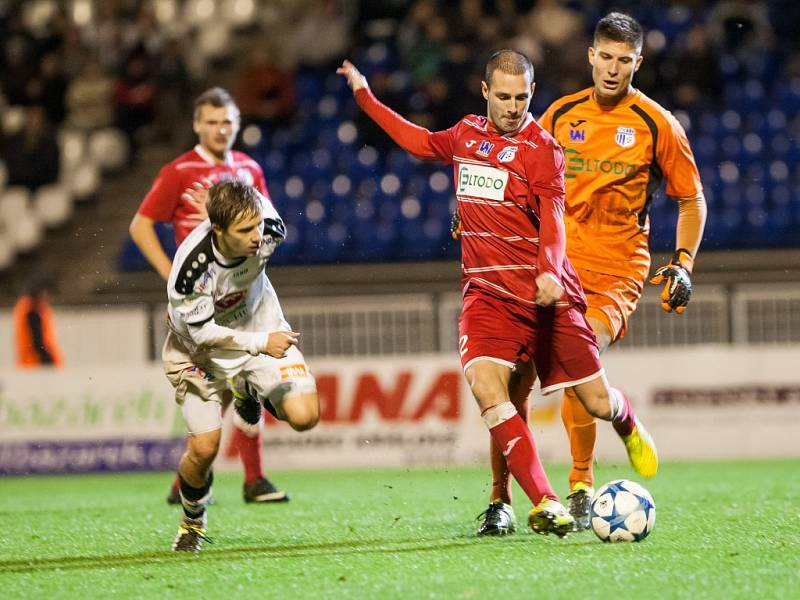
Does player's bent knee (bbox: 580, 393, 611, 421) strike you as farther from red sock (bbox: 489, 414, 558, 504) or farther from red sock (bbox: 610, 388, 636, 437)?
red sock (bbox: 489, 414, 558, 504)

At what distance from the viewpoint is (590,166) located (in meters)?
6.51

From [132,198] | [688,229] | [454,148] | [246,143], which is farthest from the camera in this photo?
[132,198]

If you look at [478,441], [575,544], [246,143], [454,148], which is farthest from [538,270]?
[246,143]

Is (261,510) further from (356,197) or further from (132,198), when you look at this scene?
(132,198)

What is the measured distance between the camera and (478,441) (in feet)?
38.0

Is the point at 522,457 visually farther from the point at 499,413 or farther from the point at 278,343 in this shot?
the point at 278,343

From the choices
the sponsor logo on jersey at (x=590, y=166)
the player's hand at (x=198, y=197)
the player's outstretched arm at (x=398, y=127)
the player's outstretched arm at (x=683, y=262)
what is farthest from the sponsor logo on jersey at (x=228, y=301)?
the player's hand at (x=198, y=197)

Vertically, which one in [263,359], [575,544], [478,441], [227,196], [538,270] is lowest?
[478,441]

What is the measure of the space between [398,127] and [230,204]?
1040 mm

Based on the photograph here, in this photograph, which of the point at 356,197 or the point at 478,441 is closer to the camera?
the point at 478,441

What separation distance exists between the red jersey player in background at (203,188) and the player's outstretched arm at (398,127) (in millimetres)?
1618

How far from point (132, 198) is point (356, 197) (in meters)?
3.55

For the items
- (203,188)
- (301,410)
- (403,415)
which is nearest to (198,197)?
(203,188)

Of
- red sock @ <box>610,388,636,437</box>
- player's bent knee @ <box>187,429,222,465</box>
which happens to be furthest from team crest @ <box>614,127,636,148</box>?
player's bent knee @ <box>187,429,222,465</box>
